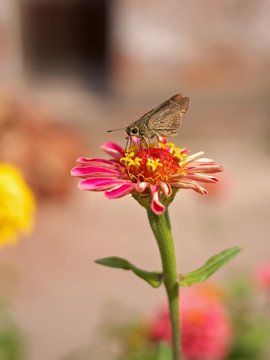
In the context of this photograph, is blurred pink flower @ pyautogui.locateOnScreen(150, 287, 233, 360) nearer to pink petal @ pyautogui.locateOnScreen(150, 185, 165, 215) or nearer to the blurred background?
the blurred background

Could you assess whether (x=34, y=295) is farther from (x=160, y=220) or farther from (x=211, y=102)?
(x=211, y=102)

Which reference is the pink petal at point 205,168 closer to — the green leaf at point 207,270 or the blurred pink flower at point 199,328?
the green leaf at point 207,270

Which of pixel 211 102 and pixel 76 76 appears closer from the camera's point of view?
pixel 211 102

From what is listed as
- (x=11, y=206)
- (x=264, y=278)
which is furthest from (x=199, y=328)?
(x=11, y=206)

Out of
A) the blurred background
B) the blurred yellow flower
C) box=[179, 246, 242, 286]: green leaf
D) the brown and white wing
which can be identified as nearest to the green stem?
box=[179, 246, 242, 286]: green leaf

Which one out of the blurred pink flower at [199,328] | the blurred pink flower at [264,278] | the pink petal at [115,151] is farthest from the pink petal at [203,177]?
the blurred pink flower at [264,278]

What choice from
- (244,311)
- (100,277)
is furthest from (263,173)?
(244,311)

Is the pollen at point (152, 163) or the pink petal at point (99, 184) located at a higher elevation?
the pollen at point (152, 163)
